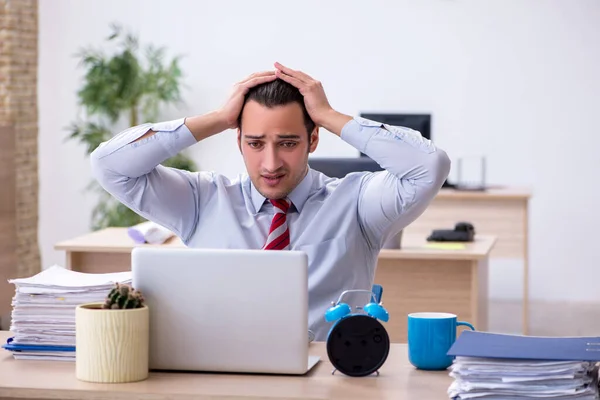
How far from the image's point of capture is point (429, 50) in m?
6.93

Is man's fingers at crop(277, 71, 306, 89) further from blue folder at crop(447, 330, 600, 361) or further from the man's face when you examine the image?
blue folder at crop(447, 330, 600, 361)

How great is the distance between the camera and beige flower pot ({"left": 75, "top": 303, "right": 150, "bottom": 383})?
64.1 inches

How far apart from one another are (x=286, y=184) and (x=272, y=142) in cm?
14

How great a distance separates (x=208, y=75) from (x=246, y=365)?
5670 mm

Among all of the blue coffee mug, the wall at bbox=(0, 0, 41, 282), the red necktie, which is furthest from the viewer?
the wall at bbox=(0, 0, 41, 282)

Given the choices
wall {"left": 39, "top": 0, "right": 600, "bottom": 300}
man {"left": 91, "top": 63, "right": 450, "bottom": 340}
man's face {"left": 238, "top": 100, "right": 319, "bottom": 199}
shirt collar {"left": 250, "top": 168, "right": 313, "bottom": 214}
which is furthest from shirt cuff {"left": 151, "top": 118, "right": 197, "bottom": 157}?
wall {"left": 39, "top": 0, "right": 600, "bottom": 300}

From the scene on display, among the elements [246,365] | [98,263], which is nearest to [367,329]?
[246,365]

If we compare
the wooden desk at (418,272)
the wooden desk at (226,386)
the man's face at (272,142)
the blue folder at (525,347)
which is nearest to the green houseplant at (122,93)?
the wooden desk at (418,272)

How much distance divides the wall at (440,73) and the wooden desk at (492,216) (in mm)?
1163

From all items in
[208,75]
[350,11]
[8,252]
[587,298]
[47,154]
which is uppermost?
[350,11]

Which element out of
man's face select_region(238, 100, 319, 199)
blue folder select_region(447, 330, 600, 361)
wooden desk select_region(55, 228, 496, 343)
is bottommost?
wooden desk select_region(55, 228, 496, 343)

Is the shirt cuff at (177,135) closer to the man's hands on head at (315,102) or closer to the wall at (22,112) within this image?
the man's hands on head at (315,102)

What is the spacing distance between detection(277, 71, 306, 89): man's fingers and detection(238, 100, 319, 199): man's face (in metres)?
0.05

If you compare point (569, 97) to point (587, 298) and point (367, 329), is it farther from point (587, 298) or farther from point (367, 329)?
point (367, 329)
